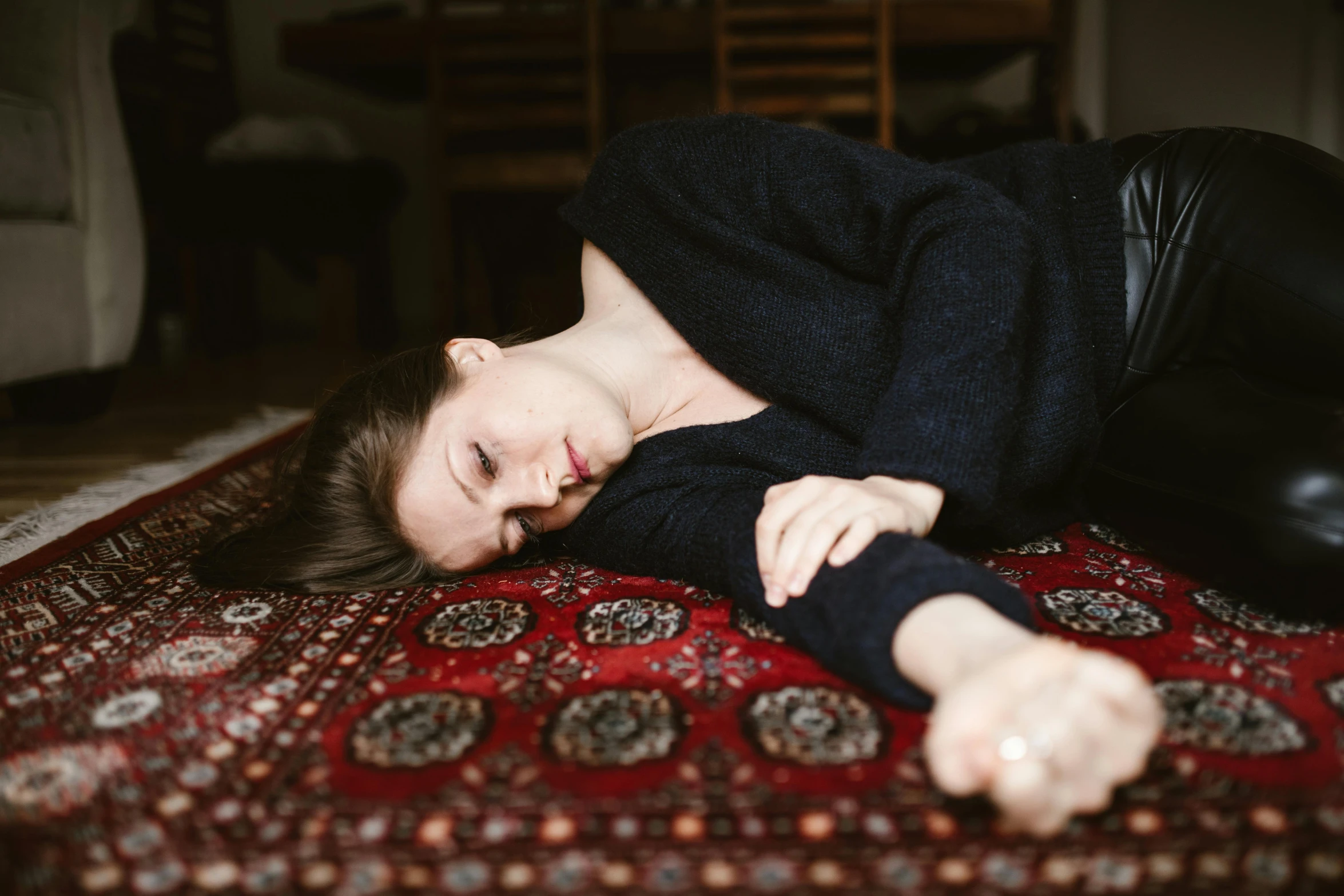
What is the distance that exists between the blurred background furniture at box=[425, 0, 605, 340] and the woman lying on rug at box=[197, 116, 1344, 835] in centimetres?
125

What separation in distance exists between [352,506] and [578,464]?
0.24 m

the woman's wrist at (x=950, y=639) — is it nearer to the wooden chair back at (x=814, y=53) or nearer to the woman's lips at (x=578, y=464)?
the woman's lips at (x=578, y=464)

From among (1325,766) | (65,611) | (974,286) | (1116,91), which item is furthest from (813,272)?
(1116,91)

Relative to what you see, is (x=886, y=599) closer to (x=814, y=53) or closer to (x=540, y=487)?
(x=540, y=487)

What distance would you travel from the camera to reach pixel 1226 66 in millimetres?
3408

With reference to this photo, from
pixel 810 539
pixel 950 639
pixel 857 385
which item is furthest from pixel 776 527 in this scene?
pixel 857 385

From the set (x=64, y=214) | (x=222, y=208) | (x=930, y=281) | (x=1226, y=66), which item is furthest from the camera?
(x=1226, y=66)

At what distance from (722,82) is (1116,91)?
8.38 ft

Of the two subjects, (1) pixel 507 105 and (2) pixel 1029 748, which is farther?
(1) pixel 507 105

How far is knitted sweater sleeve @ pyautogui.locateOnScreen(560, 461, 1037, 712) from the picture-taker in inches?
21.7

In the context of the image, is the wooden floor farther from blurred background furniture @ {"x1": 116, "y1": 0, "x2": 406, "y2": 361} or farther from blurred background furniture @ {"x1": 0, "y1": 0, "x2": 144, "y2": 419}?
blurred background furniture @ {"x1": 116, "y1": 0, "x2": 406, "y2": 361}

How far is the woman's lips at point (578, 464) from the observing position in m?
0.81

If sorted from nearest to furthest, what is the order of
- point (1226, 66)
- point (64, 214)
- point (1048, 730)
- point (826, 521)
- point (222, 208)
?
point (1048, 730)
point (826, 521)
point (64, 214)
point (222, 208)
point (1226, 66)

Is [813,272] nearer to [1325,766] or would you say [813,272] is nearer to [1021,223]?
[1021,223]
